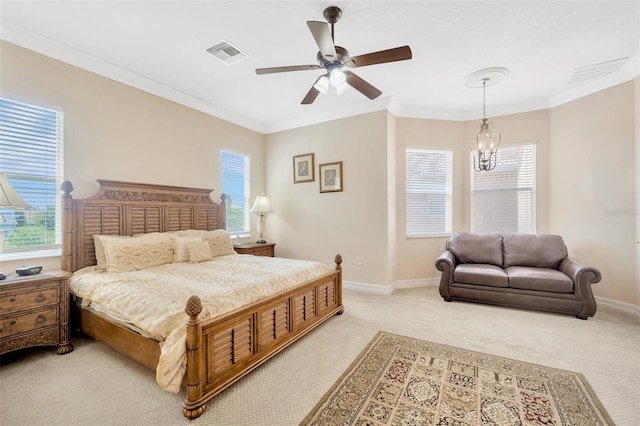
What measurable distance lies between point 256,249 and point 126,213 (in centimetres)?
187

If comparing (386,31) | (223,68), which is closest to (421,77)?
(386,31)

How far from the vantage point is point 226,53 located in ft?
9.78

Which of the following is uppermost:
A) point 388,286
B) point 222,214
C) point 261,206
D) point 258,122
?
point 258,122

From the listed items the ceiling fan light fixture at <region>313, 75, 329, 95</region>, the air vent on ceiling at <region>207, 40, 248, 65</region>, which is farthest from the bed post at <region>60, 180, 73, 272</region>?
the ceiling fan light fixture at <region>313, 75, 329, 95</region>

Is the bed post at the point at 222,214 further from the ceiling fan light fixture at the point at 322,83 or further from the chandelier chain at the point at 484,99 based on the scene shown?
the chandelier chain at the point at 484,99

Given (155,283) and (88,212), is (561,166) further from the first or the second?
(88,212)

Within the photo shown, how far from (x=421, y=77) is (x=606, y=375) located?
3.47 meters

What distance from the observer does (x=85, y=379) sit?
6.96ft

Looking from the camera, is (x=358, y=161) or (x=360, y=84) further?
(x=358, y=161)

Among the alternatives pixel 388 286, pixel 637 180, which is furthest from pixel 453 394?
pixel 637 180

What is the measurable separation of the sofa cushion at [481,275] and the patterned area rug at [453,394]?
1529 millimetres

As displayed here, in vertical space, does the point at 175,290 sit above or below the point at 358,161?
below

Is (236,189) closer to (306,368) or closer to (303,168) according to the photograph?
(303,168)

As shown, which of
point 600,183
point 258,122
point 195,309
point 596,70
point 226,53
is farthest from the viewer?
point 258,122
